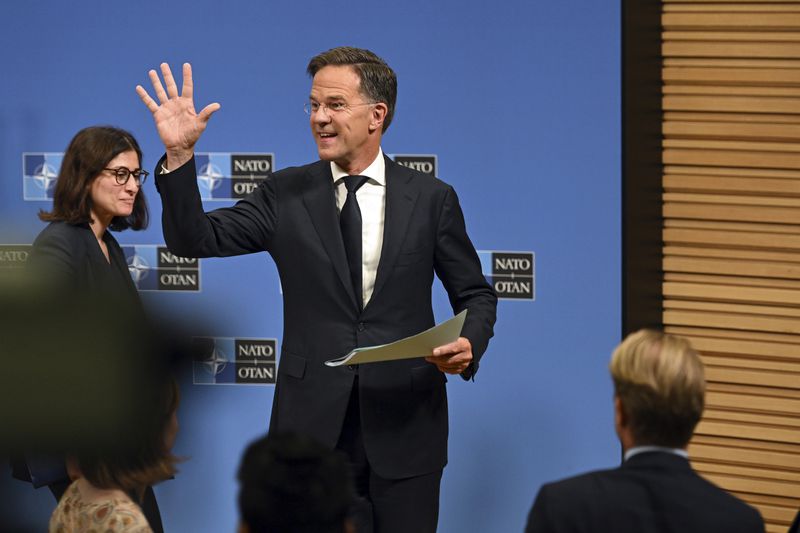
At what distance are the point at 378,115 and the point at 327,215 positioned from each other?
0.34 metres

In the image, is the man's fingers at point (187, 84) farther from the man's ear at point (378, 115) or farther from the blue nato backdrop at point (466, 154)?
the blue nato backdrop at point (466, 154)

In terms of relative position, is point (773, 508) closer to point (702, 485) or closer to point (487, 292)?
point (487, 292)

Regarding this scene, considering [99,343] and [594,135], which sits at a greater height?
[594,135]

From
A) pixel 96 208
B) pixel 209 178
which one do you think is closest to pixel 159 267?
pixel 209 178

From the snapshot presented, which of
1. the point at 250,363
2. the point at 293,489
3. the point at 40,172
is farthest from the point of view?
the point at 40,172

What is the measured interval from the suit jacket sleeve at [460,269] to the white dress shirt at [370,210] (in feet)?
0.59

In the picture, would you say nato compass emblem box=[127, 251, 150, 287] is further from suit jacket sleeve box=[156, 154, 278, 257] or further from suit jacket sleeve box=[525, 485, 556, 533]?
suit jacket sleeve box=[525, 485, 556, 533]

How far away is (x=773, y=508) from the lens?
409 cm

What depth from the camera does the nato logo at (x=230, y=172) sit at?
4.26 m

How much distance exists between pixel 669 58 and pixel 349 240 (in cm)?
187

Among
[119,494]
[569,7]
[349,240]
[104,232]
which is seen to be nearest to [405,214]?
[349,240]

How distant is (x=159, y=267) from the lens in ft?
14.3

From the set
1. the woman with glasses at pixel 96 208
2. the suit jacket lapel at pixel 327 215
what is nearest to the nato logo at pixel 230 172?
the woman with glasses at pixel 96 208

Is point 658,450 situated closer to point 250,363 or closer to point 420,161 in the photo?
point 420,161
